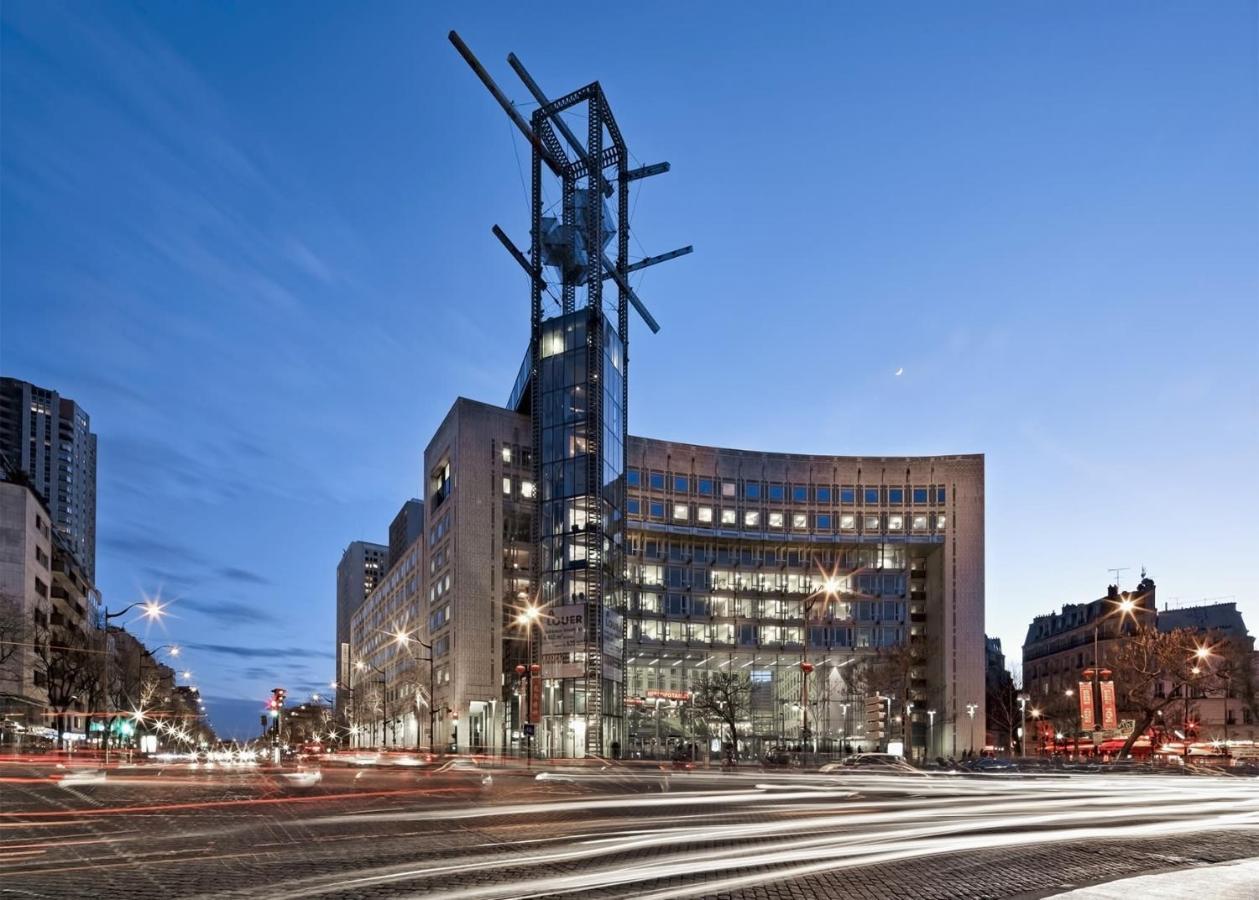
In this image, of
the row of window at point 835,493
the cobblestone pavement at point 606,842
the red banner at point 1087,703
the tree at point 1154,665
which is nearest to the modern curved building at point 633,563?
the row of window at point 835,493

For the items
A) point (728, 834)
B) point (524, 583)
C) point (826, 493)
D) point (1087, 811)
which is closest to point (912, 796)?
point (1087, 811)

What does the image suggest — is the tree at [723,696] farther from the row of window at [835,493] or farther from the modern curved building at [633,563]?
the row of window at [835,493]

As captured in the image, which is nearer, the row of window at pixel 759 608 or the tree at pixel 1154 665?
the tree at pixel 1154 665

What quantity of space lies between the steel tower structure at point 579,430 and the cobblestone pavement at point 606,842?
55.1 meters

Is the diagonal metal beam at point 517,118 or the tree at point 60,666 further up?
the diagonal metal beam at point 517,118

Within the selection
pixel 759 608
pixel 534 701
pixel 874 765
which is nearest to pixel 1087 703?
pixel 874 765

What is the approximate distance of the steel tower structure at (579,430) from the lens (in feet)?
285

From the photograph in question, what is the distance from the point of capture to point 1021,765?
61.0 meters

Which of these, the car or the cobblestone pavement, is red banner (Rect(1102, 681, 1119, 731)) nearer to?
the car

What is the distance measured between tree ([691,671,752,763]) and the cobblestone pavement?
2453 inches

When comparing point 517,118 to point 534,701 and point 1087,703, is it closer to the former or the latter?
point 534,701

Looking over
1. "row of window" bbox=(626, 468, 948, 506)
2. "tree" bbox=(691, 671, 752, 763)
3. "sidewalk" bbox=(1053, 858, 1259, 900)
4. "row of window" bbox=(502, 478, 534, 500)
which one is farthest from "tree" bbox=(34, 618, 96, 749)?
"sidewalk" bbox=(1053, 858, 1259, 900)

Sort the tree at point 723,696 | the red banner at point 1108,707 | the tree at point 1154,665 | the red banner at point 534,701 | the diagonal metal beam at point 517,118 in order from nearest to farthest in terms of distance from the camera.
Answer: the red banner at point 1108,707
the tree at point 1154,665
the red banner at point 534,701
the diagonal metal beam at point 517,118
the tree at point 723,696

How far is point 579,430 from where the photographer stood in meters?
Result: 91.4
